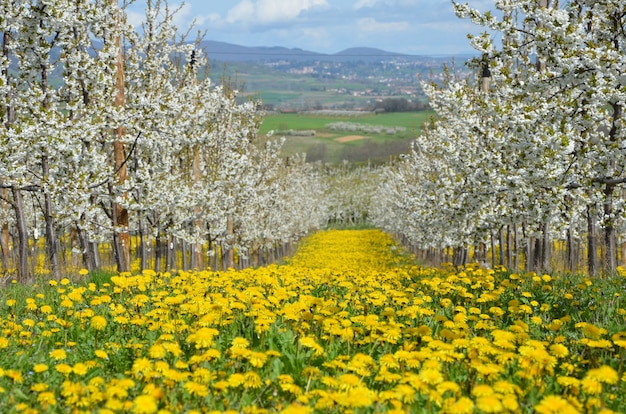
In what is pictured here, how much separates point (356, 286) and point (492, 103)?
3.91m

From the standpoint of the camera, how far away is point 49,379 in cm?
457

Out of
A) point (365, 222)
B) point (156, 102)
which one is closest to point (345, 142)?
point (365, 222)

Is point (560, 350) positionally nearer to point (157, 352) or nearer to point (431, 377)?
point (431, 377)

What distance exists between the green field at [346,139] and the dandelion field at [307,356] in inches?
4242

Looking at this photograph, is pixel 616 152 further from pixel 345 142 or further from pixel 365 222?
pixel 345 142

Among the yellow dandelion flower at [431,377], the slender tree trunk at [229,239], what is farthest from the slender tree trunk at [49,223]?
the slender tree trunk at [229,239]

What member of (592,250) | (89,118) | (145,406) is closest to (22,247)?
(89,118)

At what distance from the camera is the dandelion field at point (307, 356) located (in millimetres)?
3824

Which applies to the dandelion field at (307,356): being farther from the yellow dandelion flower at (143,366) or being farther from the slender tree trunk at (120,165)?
the slender tree trunk at (120,165)

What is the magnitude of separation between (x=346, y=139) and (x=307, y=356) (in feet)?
489

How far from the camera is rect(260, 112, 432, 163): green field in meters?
133

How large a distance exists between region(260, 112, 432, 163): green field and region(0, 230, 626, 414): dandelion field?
107738 mm

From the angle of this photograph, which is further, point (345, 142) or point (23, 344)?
point (345, 142)

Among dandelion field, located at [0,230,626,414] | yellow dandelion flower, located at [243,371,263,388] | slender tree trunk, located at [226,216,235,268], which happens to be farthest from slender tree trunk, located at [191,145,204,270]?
yellow dandelion flower, located at [243,371,263,388]
